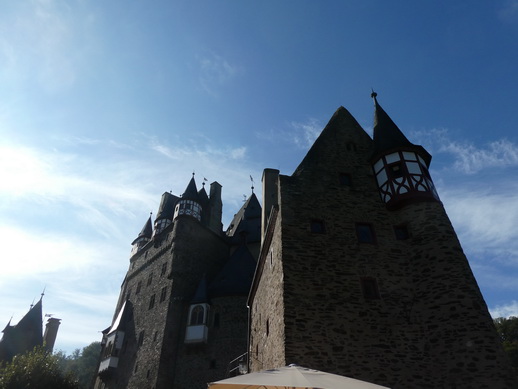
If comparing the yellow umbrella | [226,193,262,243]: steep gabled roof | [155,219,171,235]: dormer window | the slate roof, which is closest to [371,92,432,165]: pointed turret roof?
the yellow umbrella

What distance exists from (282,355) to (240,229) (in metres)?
27.4

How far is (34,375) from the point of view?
76.1ft

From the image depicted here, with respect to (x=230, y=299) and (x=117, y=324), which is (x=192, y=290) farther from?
(x=117, y=324)

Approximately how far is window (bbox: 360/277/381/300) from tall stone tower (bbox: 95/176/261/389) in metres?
16.2

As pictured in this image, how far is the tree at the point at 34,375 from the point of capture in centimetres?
2212

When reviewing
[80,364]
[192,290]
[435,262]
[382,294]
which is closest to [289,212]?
[382,294]

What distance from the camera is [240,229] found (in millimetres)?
38656

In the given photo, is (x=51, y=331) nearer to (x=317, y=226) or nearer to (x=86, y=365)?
(x=86, y=365)

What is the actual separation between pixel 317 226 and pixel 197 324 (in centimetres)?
1808

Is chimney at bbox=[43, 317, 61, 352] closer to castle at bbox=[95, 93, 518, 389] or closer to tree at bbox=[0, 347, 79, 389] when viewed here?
tree at bbox=[0, 347, 79, 389]

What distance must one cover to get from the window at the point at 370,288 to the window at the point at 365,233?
163 cm

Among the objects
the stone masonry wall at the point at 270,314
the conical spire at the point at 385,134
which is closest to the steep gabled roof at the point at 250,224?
the stone masonry wall at the point at 270,314

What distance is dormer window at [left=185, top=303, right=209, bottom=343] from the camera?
28.1 metres

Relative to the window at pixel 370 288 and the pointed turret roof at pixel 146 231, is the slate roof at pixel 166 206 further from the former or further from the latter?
the window at pixel 370 288
